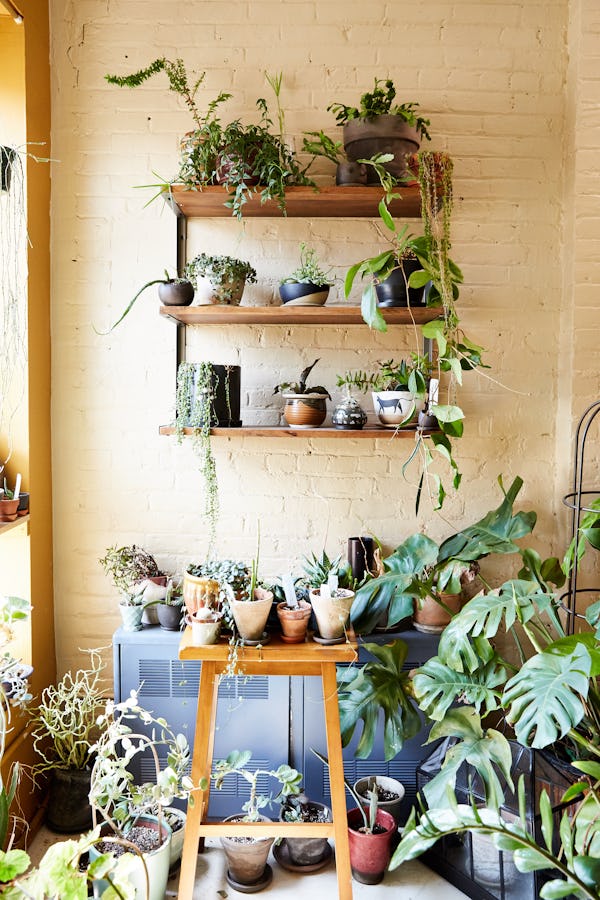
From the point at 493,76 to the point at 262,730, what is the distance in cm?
249

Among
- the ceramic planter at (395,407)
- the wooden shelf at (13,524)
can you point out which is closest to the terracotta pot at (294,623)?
the ceramic planter at (395,407)

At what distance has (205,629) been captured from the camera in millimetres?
2068

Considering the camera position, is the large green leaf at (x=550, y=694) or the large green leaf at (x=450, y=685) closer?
the large green leaf at (x=550, y=694)

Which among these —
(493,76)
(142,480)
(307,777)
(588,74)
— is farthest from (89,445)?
(588,74)

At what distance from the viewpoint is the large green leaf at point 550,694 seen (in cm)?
160

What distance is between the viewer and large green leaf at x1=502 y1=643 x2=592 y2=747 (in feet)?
5.26

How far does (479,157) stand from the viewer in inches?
101

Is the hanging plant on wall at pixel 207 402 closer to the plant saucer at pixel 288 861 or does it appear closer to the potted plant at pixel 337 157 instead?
the potted plant at pixel 337 157

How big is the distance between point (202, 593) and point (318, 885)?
3.24ft

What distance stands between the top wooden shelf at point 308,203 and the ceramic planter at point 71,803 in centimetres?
199

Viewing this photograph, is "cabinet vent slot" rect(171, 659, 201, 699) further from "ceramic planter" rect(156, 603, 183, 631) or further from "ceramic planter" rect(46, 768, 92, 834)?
"ceramic planter" rect(46, 768, 92, 834)

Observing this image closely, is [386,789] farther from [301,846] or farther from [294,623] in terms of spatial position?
[294,623]

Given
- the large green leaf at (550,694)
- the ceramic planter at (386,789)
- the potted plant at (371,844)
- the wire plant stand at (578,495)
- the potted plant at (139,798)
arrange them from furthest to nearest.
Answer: the wire plant stand at (578,495)
the ceramic planter at (386,789)
the potted plant at (371,844)
the potted plant at (139,798)
the large green leaf at (550,694)

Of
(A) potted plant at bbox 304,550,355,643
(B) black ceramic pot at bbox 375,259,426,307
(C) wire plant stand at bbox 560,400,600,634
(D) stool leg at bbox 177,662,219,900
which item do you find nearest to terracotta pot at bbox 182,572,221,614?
(D) stool leg at bbox 177,662,219,900
